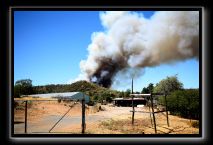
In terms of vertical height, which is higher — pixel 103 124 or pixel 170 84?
pixel 170 84

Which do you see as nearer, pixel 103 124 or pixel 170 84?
pixel 103 124

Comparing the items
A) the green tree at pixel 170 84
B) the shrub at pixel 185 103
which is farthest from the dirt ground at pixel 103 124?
the green tree at pixel 170 84

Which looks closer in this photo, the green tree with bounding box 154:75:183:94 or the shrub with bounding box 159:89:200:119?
the shrub with bounding box 159:89:200:119

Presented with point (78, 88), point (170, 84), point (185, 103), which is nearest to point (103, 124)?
point (185, 103)

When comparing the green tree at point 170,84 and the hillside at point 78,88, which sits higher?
the green tree at point 170,84

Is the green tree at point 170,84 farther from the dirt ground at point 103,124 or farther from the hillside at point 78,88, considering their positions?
the dirt ground at point 103,124

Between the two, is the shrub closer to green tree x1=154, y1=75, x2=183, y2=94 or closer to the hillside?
green tree x1=154, y1=75, x2=183, y2=94

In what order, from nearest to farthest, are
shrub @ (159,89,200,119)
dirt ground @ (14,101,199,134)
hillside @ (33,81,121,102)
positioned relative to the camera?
dirt ground @ (14,101,199,134), shrub @ (159,89,200,119), hillside @ (33,81,121,102)

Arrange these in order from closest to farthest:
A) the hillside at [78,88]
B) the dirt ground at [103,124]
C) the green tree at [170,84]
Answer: the dirt ground at [103,124]
the green tree at [170,84]
the hillside at [78,88]

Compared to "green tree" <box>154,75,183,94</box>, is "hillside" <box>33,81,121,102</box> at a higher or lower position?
lower

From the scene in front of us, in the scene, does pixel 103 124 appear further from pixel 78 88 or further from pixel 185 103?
pixel 78 88

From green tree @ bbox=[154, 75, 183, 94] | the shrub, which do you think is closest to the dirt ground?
the shrub

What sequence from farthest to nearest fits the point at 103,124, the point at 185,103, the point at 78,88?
the point at 78,88 < the point at 185,103 < the point at 103,124
